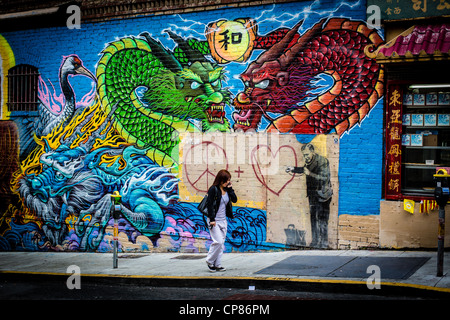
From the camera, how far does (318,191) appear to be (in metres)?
10.0

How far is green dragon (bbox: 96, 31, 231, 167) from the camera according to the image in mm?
11070

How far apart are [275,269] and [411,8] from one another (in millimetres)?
5169

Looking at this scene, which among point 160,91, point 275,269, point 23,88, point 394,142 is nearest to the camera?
point 275,269

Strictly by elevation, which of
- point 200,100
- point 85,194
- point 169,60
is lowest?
point 85,194

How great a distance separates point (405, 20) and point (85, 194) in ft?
26.6

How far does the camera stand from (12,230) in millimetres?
13523

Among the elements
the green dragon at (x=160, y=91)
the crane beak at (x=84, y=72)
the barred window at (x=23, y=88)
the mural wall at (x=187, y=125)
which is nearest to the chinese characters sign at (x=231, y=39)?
the mural wall at (x=187, y=125)

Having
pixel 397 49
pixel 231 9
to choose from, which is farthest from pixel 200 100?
pixel 397 49

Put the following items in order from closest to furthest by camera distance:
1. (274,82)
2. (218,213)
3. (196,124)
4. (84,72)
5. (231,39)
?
(218,213), (274,82), (231,39), (196,124), (84,72)

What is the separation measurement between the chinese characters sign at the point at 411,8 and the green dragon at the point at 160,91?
3.47m

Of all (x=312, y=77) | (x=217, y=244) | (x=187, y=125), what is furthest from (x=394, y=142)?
(x=187, y=125)

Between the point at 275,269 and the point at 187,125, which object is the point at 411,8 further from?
the point at 275,269
